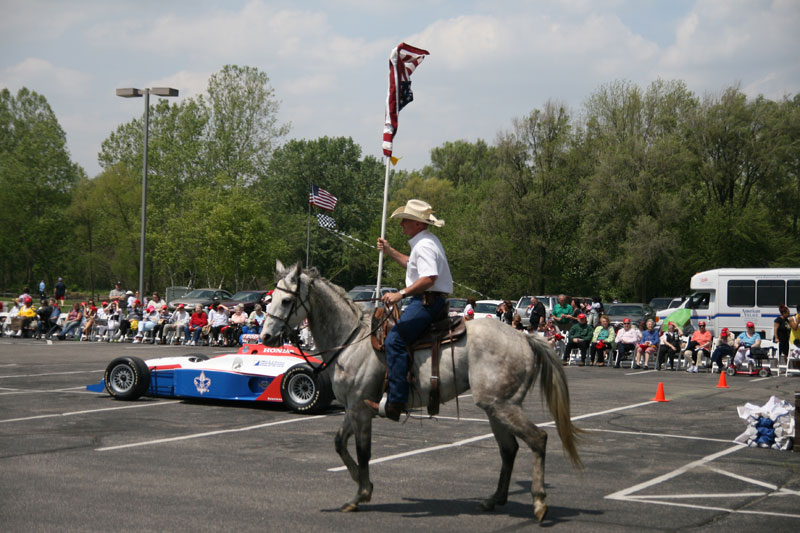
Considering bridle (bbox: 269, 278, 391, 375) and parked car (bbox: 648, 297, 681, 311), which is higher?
parked car (bbox: 648, 297, 681, 311)

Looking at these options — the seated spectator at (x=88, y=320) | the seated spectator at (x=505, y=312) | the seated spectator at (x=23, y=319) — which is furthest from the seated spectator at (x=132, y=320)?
the seated spectator at (x=505, y=312)

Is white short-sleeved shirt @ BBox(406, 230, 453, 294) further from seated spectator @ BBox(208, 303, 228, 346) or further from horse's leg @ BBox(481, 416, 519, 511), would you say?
seated spectator @ BBox(208, 303, 228, 346)

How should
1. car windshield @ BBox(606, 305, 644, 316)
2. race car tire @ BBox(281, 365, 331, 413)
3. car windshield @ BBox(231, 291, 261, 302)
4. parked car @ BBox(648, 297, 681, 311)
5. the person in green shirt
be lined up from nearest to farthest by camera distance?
race car tire @ BBox(281, 365, 331, 413)
the person in green shirt
car windshield @ BBox(606, 305, 644, 316)
car windshield @ BBox(231, 291, 261, 302)
parked car @ BBox(648, 297, 681, 311)

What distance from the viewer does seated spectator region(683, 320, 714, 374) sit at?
2496 centimetres

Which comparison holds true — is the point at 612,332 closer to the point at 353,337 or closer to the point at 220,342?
the point at 220,342

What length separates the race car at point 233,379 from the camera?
13586mm

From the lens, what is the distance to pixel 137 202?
71.8 meters

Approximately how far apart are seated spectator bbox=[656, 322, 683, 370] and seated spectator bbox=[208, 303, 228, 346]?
15007mm

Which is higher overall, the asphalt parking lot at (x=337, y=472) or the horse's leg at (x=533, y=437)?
the horse's leg at (x=533, y=437)

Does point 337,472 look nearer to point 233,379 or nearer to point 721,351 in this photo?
point 233,379

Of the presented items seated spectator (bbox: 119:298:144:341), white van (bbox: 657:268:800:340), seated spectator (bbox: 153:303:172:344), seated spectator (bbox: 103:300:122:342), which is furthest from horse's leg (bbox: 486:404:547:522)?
seated spectator (bbox: 103:300:122:342)

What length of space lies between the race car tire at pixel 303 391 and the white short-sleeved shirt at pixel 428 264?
6114 mm

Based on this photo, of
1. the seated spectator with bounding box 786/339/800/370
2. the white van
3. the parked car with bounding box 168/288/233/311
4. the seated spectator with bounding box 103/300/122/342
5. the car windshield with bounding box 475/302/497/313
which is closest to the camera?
the seated spectator with bounding box 786/339/800/370

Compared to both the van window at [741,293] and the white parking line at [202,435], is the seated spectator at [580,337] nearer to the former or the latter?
the van window at [741,293]
